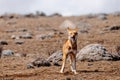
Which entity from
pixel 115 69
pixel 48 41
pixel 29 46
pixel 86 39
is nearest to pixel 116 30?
pixel 86 39

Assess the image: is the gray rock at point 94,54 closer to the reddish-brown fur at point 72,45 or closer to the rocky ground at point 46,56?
the rocky ground at point 46,56

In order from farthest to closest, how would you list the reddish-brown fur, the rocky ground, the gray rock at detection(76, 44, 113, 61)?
the gray rock at detection(76, 44, 113, 61), the rocky ground, the reddish-brown fur

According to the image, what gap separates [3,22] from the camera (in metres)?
52.4

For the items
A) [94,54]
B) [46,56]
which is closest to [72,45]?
[94,54]

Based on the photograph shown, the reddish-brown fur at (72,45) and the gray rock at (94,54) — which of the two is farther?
the gray rock at (94,54)

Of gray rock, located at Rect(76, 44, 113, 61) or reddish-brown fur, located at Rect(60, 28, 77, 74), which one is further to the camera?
gray rock, located at Rect(76, 44, 113, 61)

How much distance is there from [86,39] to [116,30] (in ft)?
19.4

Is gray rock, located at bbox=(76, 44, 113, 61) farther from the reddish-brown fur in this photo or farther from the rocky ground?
the reddish-brown fur

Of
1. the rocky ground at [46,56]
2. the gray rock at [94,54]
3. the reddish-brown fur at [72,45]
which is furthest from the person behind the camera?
the gray rock at [94,54]

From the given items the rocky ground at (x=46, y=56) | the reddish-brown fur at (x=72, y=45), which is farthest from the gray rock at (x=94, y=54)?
the reddish-brown fur at (x=72, y=45)

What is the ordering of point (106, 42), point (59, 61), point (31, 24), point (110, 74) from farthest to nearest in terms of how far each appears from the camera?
point (31, 24) < point (106, 42) < point (59, 61) < point (110, 74)

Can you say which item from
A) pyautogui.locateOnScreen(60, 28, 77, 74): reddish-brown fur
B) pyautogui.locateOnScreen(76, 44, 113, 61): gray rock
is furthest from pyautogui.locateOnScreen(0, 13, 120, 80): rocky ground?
pyautogui.locateOnScreen(60, 28, 77, 74): reddish-brown fur

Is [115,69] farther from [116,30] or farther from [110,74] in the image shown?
[116,30]

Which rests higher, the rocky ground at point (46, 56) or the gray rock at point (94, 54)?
the gray rock at point (94, 54)
